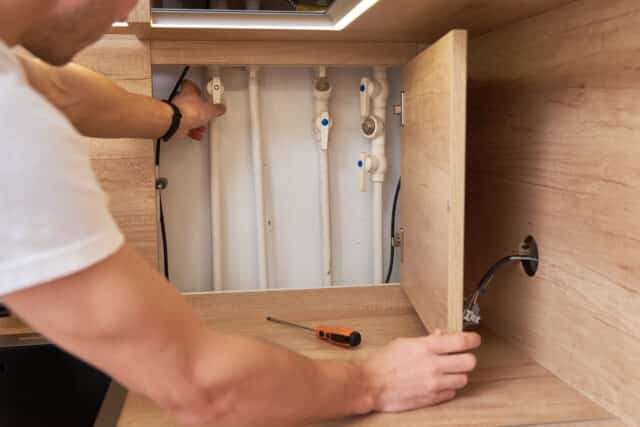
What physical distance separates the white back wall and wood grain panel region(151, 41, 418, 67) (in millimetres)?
165

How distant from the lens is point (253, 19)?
113 centimetres

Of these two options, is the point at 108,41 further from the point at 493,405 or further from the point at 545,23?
the point at 493,405

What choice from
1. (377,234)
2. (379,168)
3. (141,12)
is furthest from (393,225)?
(141,12)

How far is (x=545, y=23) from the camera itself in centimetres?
104

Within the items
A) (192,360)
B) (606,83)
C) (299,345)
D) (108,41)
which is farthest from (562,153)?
(108,41)

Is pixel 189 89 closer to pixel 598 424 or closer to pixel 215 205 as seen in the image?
pixel 215 205

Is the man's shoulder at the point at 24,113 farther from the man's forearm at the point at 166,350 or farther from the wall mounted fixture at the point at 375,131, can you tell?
the wall mounted fixture at the point at 375,131

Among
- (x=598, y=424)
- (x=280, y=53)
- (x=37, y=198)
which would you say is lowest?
(x=598, y=424)

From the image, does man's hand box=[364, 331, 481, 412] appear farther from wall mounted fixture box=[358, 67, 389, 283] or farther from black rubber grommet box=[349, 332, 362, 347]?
wall mounted fixture box=[358, 67, 389, 283]

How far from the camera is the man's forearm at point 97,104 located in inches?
42.6

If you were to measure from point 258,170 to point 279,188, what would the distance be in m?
0.09

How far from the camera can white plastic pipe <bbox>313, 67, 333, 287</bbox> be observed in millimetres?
1478

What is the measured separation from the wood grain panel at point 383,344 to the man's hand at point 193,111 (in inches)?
15.6

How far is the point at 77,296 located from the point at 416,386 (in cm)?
55
